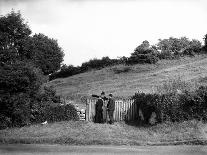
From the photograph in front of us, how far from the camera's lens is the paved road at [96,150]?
49.0 feet

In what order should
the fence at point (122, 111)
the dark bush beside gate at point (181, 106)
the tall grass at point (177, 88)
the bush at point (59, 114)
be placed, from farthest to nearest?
1. the fence at point (122, 111)
2. the bush at point (59, 114)
3. the tall grass at point (177, 88)
4. the dark bush beside gate at point (181, 106)

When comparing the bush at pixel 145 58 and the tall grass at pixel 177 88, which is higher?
the bush at pixel 145 58

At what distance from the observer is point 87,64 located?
169ft

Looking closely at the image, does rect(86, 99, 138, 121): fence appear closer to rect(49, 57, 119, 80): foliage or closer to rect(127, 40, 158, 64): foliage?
rect(127, 40, 158, 64): foliage

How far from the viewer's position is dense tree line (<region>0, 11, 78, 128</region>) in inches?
833

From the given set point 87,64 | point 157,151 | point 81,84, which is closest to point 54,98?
point 157,151

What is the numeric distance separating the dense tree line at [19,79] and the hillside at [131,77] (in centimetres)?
932

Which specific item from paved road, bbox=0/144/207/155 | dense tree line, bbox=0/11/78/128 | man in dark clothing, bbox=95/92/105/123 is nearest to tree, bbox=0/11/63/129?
dense tree line, bbox=0/11/78/128

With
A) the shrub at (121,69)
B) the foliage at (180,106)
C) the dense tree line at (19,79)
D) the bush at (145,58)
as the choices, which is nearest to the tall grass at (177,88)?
the foliage at (180,106)

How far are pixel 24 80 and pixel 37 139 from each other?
4981 mm

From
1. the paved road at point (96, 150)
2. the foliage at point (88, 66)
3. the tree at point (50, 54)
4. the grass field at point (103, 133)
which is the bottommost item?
the paved road at point (96, 150)

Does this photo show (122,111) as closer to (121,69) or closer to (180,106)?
(180,106)

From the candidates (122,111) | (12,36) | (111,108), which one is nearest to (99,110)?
(111,108)

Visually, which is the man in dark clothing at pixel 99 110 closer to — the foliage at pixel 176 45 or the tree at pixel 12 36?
the tree at pixel 12 36
